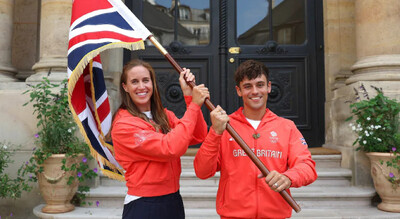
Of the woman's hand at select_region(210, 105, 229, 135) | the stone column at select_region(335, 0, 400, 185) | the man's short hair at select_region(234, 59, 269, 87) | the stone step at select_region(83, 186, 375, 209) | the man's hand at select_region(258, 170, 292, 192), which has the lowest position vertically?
the stone step at select_region(83, 186, 375, 209)

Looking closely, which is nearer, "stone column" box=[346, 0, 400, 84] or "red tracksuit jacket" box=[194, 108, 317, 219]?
"red tracksuit jacket" box=[194, 108, 317, 219]

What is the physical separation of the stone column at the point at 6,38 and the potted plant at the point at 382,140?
4.68m

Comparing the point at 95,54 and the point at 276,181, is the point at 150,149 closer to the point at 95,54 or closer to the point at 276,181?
the point at 276,181

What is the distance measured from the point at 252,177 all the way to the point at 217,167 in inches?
8.8

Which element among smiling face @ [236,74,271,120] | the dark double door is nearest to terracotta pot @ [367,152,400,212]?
the dark double door

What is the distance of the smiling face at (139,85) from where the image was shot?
81.4 inches

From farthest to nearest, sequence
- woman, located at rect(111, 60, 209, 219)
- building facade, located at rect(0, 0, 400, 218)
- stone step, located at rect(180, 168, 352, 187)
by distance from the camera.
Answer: building facade, located at rect(0, 0, 400, 218) < stone step, located at rect(180, 168, 352, 187) < woman, located at rect(111, 60, 209, 219)

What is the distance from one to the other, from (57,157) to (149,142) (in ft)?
7.83

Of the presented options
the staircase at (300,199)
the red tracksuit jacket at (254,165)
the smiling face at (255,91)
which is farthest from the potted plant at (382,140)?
the smiling face at (255,91)

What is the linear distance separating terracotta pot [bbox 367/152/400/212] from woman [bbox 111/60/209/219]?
2.81 metres

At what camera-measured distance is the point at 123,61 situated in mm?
5773

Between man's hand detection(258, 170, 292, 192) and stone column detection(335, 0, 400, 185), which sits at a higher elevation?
stone column detection(335, 0, 400, 185)

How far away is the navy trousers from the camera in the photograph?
1963 mm

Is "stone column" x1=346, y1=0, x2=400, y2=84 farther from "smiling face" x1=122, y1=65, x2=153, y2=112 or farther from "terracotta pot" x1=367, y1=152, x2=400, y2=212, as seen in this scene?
"smiling face" x1=122, y1=65, x2=153, y2=112
